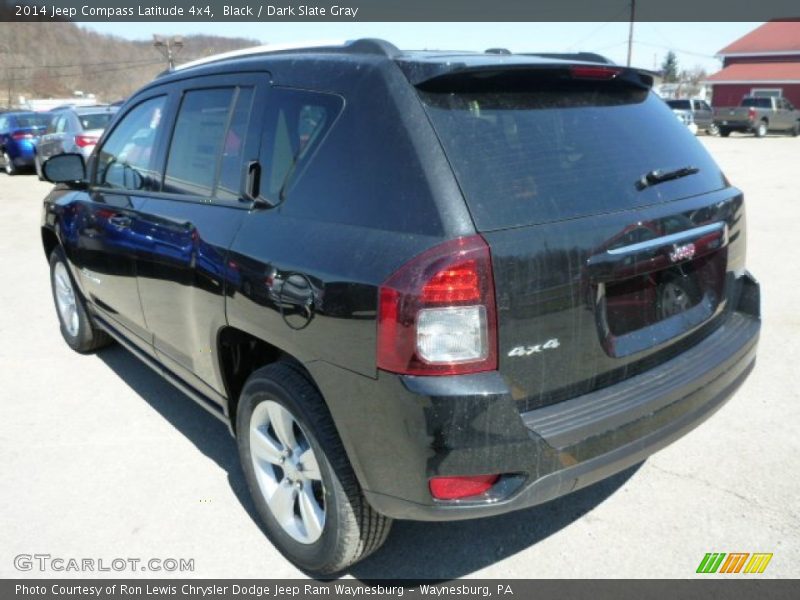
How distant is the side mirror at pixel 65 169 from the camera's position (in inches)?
171

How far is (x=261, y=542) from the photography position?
114 inches

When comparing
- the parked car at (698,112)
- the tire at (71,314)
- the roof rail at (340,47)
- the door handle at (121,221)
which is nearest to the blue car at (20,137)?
the tire at (71,314)

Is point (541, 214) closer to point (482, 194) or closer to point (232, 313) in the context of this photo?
point (482, 194)

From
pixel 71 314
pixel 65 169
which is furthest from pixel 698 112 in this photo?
pixel 65 169

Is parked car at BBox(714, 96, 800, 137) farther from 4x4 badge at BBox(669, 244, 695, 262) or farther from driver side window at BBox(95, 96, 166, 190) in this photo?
4x4 badge at BBox(669, 244, 695, 262)

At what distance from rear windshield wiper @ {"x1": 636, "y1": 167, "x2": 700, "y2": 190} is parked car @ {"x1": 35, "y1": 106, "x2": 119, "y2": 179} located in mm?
11942

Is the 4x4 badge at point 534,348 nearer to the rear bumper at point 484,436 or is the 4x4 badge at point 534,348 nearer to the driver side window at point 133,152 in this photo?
the rear bumper at point 484,436

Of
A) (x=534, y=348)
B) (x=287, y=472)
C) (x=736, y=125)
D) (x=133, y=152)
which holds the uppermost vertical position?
(x=133, y=152)

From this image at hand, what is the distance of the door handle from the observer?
11.7 ft

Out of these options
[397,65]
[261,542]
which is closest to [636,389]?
[397,65]

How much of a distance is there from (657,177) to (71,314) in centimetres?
437

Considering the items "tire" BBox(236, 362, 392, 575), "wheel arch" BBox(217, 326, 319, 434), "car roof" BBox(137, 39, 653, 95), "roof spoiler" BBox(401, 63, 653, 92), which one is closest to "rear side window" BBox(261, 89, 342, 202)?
"car roof" BBox(137, 39, 653, 95)

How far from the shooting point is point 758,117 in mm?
30547

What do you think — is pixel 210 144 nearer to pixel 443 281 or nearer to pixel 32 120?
pixel 443 281
